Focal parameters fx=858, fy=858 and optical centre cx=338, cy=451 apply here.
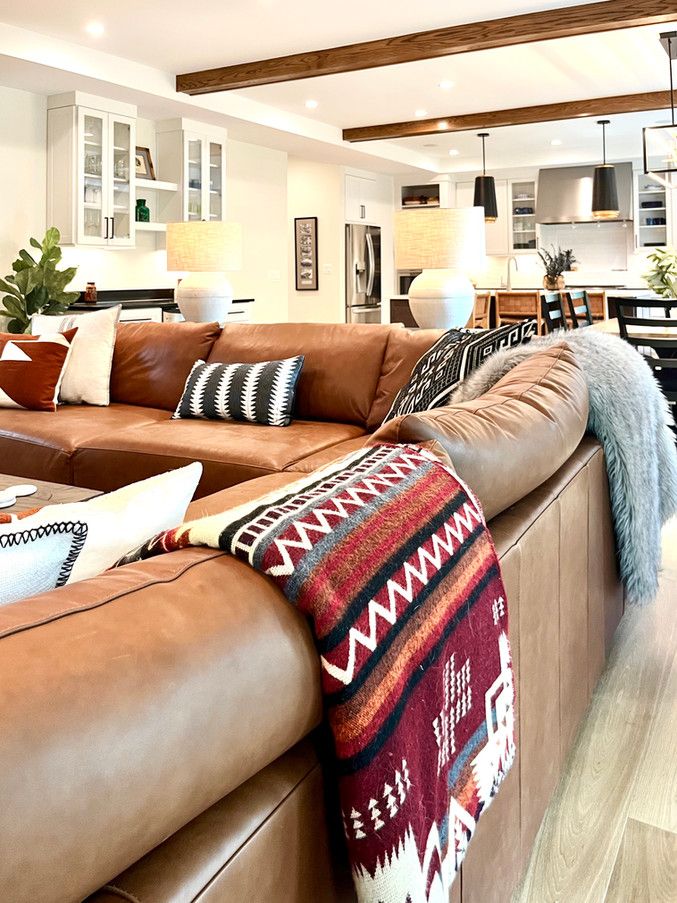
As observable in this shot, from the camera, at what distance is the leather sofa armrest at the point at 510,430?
1279mm

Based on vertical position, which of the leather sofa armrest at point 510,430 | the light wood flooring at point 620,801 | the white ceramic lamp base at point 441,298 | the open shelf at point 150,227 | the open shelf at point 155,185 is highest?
the open shelf at point 155,185

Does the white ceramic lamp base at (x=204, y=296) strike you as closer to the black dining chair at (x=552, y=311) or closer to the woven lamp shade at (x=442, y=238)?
the woven lamp shade at (x=442, y=238)

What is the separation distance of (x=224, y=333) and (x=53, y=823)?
11.6 feet

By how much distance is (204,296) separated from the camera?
4980 mm

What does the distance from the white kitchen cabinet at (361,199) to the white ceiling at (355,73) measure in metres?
0.82

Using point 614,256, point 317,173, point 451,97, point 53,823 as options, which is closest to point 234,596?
point 53,823

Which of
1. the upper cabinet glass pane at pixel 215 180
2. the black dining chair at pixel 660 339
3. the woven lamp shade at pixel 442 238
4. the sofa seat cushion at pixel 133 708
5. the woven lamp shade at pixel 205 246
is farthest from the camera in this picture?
the upper cabinet glass pane at pixel 215 180

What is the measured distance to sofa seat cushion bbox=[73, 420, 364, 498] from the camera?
299 centimetres

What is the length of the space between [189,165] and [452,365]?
550cm

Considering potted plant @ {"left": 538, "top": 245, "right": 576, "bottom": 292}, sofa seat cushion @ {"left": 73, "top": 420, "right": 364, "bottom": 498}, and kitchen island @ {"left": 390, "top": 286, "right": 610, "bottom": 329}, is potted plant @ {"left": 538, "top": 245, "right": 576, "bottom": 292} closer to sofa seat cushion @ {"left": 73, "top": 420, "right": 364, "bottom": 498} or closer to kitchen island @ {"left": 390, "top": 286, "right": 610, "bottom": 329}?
kitchen island @ {"left": 390, "top": 286, "right": 610, "bottom": 329}

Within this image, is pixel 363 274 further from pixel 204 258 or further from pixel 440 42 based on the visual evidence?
pixel 204 258

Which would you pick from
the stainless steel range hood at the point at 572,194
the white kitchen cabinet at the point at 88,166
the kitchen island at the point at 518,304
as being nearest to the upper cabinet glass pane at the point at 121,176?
the white kitchen cabinet at the point at 88,166

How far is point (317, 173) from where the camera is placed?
412 inches

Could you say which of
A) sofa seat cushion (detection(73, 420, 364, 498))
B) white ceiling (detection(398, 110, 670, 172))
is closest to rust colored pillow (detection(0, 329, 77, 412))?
sofa seat cushion (detection(73, 420, 364, 498))
